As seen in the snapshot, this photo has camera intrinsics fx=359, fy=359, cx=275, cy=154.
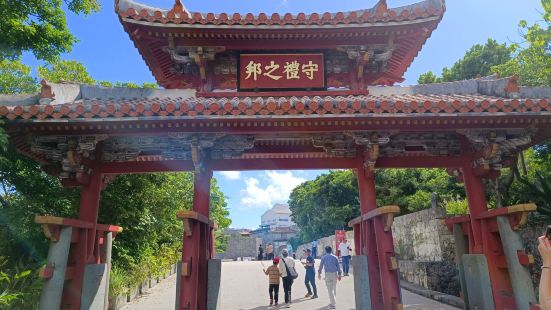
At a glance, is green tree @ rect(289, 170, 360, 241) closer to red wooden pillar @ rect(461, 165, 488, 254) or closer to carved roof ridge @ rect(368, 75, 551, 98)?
carved roof ridge @ rect(368, 75, 551, 98)

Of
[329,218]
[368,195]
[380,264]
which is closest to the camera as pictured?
[380,264]

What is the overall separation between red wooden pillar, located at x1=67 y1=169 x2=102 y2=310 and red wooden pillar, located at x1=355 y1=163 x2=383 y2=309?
190 inches

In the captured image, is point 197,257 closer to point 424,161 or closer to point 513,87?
point 424,161

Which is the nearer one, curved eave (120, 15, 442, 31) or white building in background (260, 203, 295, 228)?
curved eave (120, 15, 442, 31)

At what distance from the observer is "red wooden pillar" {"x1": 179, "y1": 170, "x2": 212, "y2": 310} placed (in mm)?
5582

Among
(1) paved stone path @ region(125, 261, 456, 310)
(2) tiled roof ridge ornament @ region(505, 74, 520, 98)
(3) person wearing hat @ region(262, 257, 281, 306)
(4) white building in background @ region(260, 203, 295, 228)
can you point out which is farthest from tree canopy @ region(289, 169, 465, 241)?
(4) white building in background @ region(260, 203, 295, 228)

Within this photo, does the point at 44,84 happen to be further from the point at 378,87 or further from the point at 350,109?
the point at 378,87

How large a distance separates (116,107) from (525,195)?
955cm

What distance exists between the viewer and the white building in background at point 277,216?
328ft

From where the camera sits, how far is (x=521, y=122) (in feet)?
18.5

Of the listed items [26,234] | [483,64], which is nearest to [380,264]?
[26,234]

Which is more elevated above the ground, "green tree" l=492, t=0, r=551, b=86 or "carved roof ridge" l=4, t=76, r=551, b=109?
"green tree" l=492, t=0, r=551, b=86

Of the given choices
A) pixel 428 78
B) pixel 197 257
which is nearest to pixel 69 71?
pixel 197 257

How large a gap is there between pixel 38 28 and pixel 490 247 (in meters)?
11.7
